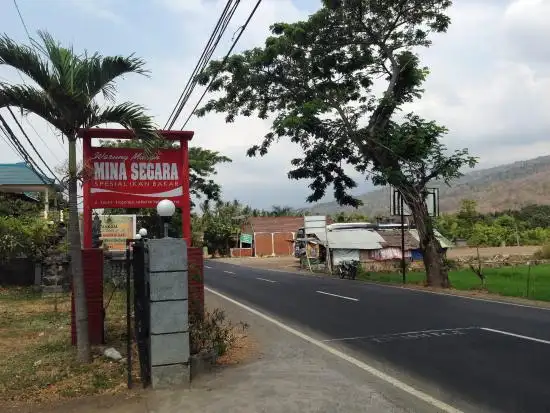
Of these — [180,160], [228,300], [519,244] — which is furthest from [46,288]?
[519,244]

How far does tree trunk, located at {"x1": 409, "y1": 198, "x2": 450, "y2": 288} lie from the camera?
73.6 feet

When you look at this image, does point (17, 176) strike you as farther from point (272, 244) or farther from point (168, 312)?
point (272, 244)

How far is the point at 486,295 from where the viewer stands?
18312 mm

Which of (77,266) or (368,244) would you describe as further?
(368,244)

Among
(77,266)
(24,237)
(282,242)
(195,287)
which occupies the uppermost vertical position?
(24,237)

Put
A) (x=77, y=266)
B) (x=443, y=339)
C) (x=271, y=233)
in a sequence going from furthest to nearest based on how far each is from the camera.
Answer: (x=271, y=233), (x=443, y=339), (x=77, y=266)

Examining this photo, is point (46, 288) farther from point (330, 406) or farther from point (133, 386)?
point (330, 406)

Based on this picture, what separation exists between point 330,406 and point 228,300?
11.8m

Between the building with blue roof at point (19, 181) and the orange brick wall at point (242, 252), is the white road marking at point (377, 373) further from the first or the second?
the orange brick wall at point (242, 252)

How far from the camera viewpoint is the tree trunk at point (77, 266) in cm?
782

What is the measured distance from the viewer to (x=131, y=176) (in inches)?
373

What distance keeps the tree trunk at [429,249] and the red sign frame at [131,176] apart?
15.0m

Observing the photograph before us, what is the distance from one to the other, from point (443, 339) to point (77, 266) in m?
6.22

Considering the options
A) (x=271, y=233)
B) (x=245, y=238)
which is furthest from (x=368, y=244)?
(x=245, y=238)
